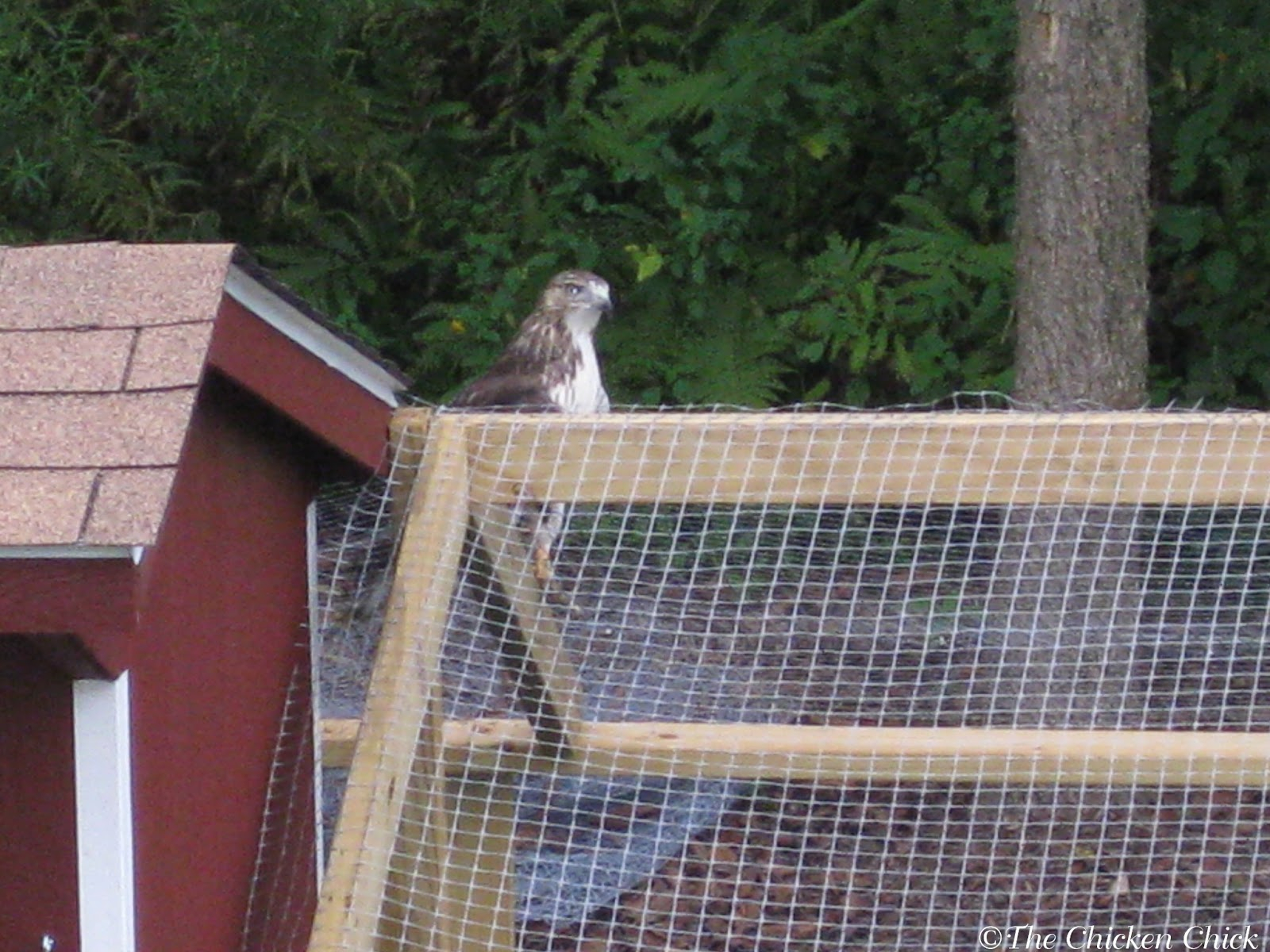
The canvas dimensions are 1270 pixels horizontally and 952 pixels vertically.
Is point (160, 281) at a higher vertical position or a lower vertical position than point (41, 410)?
higher

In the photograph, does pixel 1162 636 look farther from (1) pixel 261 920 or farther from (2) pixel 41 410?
(2) pixel 41 410

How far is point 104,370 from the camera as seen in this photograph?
87.7 inches

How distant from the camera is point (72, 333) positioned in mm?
2303

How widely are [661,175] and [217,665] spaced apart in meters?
3.94

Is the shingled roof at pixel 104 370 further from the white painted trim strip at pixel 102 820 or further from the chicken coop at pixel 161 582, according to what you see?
the white painted trim strip at pixel 102 820

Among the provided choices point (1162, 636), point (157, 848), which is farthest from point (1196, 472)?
point (1162, 636)

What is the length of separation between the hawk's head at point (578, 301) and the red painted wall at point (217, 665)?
1.77 meters

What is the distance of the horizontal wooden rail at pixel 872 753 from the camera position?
2.90m

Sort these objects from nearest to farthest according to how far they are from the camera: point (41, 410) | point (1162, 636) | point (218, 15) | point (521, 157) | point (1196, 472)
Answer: point (41, 410), point (1196, 472), point (1162, 636), point (218, 15), point (521, 157)

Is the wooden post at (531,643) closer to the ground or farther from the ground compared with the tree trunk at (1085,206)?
closer to the ground

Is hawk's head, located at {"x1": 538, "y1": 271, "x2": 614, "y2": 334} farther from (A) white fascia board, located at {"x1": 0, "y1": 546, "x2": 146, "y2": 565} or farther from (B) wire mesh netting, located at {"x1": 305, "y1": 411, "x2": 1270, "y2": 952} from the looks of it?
(A) white fascia board, located at {"x1": 0, "y1": 546, "x2": 146, "y2": 565}

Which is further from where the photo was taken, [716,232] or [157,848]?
[716,232]

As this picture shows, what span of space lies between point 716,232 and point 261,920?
12.7ft

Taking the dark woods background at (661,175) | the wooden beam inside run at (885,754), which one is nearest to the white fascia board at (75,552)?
the wooden beam inside run at (885,754)
